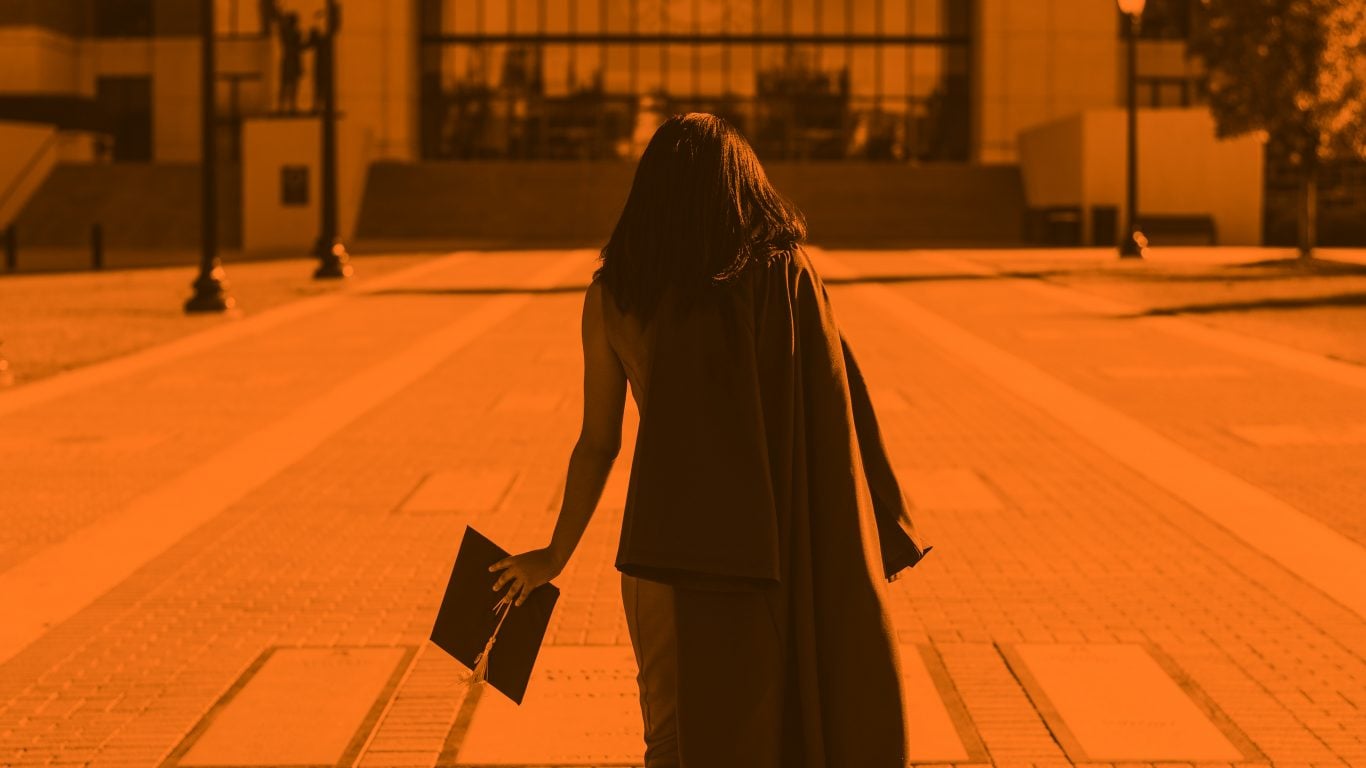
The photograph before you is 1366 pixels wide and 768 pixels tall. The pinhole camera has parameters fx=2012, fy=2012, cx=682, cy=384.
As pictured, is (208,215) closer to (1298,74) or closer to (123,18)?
(1298,74)

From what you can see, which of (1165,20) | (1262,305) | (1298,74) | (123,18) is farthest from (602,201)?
(1262,305)

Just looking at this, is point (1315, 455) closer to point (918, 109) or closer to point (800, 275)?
point (800, 275)

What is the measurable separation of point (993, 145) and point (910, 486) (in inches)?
2102

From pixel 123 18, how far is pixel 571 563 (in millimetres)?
64119

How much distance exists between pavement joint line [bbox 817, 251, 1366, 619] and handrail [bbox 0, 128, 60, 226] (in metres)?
35.7

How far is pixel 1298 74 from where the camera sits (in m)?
32.1

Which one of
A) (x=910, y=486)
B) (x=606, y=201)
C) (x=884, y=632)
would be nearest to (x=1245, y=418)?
(x=910, y=486)

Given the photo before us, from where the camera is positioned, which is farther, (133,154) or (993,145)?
(133,154)

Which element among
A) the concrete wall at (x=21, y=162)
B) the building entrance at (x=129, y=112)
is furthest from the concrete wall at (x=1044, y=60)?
the building entrance at (x=129, y=112)

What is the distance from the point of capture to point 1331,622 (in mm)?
7328

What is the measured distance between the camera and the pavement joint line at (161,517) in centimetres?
775

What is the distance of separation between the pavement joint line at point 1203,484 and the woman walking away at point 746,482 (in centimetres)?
446

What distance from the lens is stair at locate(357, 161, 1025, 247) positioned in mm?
50625

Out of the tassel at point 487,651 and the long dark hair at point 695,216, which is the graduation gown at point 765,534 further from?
the tassel at point 487,651
